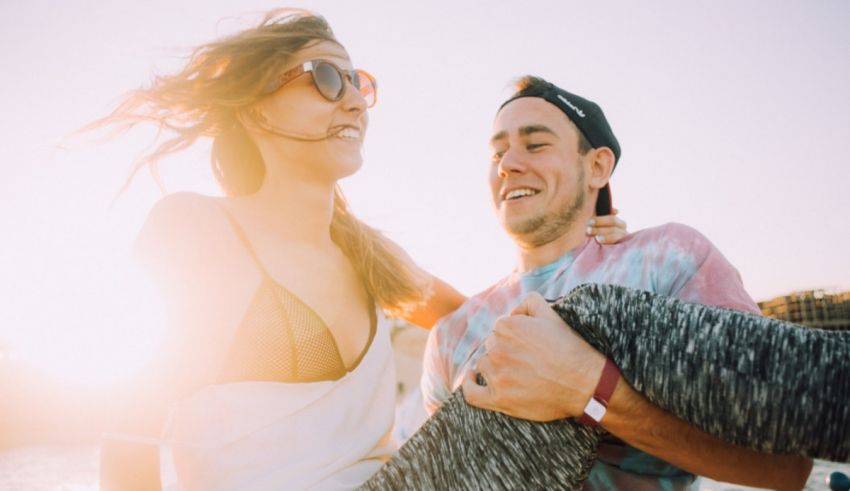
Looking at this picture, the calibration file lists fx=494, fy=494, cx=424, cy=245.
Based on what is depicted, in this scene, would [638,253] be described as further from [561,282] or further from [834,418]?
[834,418]

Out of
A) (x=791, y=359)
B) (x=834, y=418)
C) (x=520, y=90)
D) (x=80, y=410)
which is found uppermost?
(x=520, y=90)

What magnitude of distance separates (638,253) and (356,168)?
1.46 metres

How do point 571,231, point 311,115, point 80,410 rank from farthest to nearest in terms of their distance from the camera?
point 80,410
point 571,231
point 311,115

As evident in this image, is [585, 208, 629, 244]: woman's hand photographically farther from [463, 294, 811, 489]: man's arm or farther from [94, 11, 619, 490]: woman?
[463, 294, 811, 489]: man's arm

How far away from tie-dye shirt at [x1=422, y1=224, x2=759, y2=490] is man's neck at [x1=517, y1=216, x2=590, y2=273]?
7cm

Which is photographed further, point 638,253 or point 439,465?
point 638,253

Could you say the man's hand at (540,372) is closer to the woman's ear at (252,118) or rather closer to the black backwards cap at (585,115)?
the woman's ear at (252,118)

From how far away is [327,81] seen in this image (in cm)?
233

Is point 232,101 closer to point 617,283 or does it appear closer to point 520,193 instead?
point 520,193

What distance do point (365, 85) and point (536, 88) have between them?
1.18 meters

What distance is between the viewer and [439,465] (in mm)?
1648

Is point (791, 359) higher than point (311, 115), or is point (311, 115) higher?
point (311, 115)

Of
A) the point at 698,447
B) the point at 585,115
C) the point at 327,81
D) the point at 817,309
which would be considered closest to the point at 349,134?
the point at 327,81

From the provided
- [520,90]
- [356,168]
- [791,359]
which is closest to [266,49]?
[356,168]
